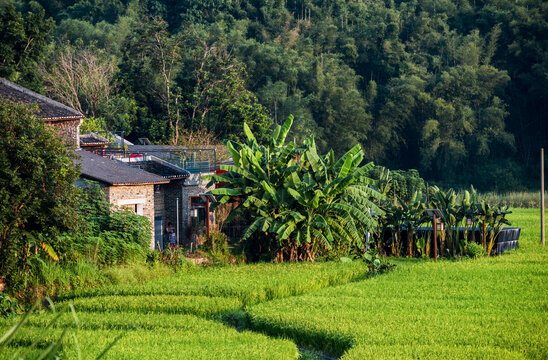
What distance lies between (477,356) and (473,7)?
66780mm

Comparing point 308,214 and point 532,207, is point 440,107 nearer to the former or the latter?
point 532,207

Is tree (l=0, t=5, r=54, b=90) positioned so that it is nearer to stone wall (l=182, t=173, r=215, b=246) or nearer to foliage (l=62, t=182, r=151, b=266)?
stone wall (l=182, t=173, r=215, b=246)

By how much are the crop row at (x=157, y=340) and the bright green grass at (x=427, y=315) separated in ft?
2.94

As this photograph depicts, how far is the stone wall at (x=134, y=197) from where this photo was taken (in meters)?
19.6

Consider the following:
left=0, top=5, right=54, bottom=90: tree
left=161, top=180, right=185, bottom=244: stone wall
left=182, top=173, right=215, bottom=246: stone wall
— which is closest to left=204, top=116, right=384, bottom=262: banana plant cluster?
left=182, top=173, right=215, bottom=246: stone wall

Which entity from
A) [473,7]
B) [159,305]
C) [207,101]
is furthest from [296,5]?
[159,305]

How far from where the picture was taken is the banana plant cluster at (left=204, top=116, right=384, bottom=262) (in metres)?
18.7

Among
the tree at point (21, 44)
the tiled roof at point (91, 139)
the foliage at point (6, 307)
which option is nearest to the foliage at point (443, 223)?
the foliage at point (6, 307)

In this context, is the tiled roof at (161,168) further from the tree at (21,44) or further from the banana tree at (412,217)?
the tree at (21,44)

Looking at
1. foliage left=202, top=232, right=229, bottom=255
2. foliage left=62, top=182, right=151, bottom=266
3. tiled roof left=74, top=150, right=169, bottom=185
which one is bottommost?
foliage left=202, top=232, right=229, bottom=255

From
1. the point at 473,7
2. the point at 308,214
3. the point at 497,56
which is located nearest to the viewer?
the point at 308,214

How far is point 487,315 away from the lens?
11.7m

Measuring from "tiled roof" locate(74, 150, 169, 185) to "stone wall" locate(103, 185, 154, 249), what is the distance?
11.3 inches

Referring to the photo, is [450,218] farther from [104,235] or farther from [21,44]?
[21,44]
